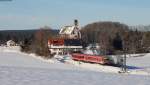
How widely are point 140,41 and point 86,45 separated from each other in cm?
1334

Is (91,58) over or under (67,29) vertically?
under

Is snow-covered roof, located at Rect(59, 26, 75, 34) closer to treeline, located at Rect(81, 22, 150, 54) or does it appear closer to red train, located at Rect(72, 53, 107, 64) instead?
treeline, located at Rect(81, 22, 150, 54)

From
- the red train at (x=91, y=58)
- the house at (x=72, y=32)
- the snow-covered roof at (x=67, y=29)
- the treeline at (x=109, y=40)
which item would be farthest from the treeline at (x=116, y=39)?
the red train at (x=91, y=58)

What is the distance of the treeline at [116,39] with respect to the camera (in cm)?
9162

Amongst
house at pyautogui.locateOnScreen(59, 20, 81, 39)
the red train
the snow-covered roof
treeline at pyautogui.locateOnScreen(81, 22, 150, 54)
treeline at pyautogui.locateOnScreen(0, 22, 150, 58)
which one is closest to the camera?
the red train

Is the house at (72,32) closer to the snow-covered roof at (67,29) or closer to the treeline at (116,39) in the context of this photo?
the snow-covered roof at (67,29)

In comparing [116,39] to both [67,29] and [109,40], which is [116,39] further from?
[67,29]

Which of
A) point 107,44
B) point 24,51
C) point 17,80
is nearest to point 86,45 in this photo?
point 107,44

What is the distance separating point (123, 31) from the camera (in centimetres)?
10175

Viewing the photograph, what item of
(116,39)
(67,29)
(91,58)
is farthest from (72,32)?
(91,58)

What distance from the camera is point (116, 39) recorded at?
94.8 metres

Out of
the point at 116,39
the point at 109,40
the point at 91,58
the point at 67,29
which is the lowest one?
the point at 91,58

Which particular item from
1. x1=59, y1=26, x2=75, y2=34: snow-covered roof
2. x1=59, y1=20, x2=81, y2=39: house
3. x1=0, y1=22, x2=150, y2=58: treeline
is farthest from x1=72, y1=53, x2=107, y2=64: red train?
x1=59, y1=26, x2=75, y2=34: snow-covered roof

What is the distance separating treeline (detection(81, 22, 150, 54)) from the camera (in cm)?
9162
